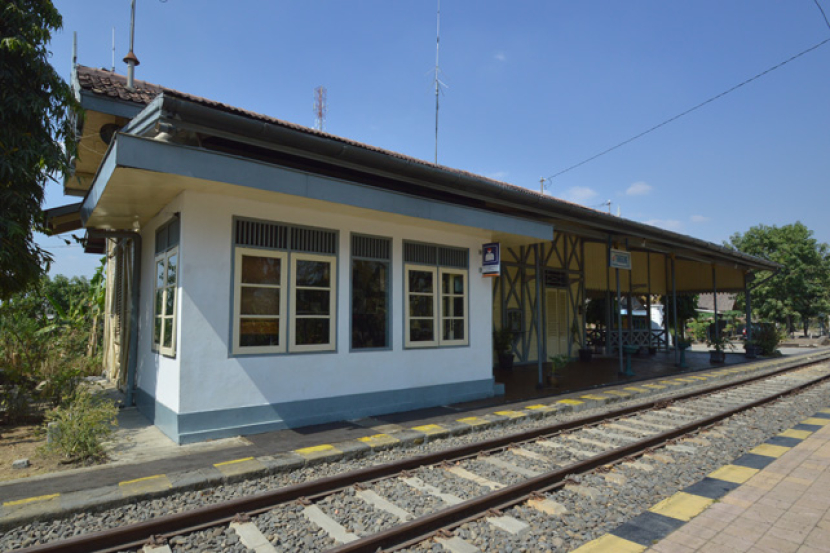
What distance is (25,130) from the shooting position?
6.66m

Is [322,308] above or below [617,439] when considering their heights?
above

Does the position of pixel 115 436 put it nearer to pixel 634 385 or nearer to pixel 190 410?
pixel 190 410

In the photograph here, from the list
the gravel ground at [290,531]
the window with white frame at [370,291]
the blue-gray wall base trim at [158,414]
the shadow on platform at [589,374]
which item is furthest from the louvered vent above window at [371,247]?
the gravel ground at [290,531]

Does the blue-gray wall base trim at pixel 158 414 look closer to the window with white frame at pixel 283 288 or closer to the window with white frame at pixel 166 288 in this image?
the window with white frame at pixel 166 288

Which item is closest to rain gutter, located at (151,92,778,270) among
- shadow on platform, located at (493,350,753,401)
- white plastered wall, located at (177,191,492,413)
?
white plastered wall, located at (177,191,492,413)

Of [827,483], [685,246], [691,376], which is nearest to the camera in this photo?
[827,483]

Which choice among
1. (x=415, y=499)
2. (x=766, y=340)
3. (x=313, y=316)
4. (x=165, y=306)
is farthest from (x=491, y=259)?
(x=766, y=340)

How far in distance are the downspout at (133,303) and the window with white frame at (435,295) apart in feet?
15.5

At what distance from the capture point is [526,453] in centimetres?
610

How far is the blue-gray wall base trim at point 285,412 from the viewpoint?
6160mm

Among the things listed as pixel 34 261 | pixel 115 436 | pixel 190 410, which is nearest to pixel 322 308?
pixel 190 410

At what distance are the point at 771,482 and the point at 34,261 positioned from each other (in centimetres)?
968

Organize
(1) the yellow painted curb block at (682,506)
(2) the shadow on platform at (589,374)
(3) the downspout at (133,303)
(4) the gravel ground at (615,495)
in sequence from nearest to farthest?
(4) the gravel ground at (615,495) < (1) the yellow painted curb block at (682,506) < (3) the downspout at (133,303) < (2) the shadow on platform at (589,374)

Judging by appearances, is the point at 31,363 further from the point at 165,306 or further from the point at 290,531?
the point at 290,531
